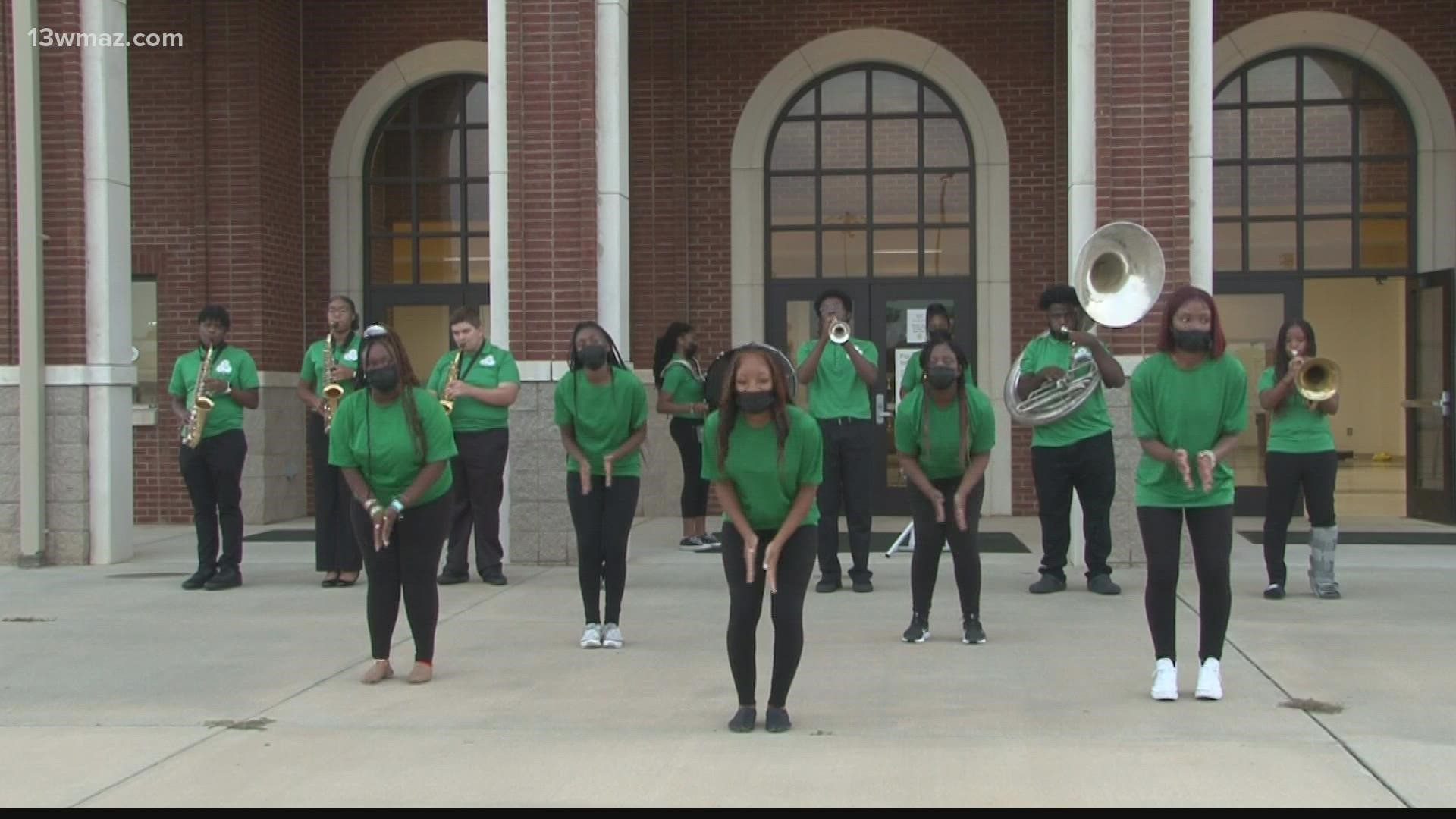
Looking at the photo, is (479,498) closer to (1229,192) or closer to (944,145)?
(944,145)

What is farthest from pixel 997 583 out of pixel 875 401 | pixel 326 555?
pixel 326 555

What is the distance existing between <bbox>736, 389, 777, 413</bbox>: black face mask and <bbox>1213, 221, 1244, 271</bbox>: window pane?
9888mm

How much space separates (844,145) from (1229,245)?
3793 mm

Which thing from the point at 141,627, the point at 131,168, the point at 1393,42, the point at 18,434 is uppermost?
the point at 1393,42

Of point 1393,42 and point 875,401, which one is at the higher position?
point 1393,42

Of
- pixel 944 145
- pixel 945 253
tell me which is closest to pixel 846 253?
pixel 945 253

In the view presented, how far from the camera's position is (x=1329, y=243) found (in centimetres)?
1510

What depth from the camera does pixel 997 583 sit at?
35.9ft

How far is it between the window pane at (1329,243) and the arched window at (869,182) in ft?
10.4

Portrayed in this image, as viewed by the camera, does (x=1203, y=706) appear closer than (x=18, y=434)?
Yes

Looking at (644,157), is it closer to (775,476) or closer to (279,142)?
(279,142)

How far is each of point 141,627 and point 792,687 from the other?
4.19m

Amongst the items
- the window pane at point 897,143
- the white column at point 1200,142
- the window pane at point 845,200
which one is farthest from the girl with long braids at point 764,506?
the window pane at point 897,143

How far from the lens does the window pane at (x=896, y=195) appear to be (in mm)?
15539
